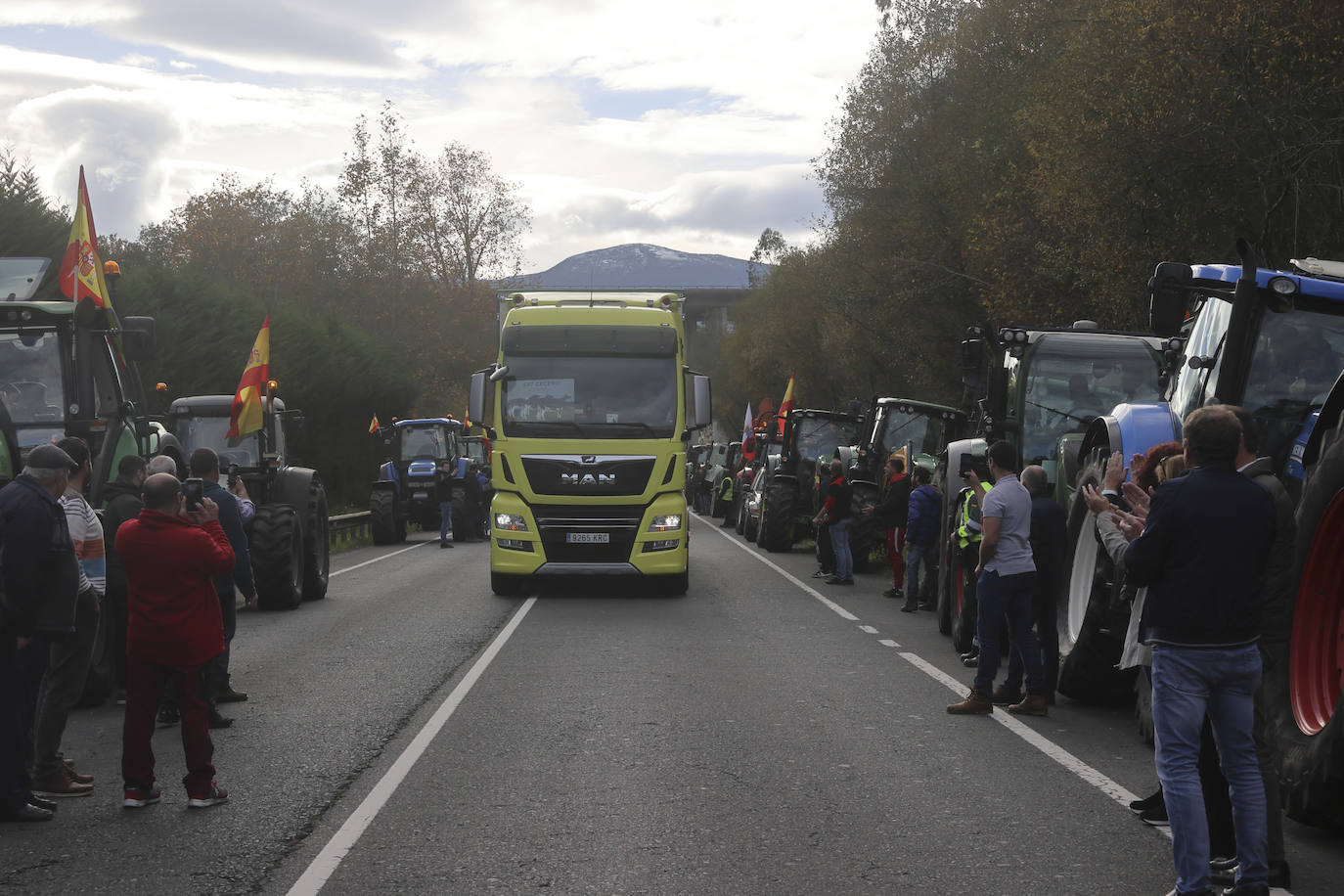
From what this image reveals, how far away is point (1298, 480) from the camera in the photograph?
8609 millimetres

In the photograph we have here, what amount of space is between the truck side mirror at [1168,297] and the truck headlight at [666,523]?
372 inches

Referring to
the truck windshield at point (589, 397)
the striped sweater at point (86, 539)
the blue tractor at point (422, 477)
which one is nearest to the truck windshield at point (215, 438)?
the truck windshield at point (589, 397)

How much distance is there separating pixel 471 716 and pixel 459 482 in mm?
26183

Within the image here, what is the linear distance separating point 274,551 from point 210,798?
392 inches

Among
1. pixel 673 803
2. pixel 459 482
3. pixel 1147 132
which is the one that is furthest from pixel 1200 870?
pixel 459 482

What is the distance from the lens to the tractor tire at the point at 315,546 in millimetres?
18797

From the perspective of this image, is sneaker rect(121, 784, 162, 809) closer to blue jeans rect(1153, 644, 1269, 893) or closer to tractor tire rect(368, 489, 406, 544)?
blue jeans rect(1153, 644, 1269, 893)

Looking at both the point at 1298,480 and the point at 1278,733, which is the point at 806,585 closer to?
the point at 1298,480

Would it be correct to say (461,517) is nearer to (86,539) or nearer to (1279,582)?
(86,539)

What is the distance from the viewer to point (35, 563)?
7.32m

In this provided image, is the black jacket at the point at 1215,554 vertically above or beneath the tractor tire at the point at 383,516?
above

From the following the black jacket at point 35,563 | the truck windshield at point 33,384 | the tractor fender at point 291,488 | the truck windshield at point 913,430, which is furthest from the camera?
the truck windshield at point 913,430

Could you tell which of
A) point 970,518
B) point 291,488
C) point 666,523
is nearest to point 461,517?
point 291,488

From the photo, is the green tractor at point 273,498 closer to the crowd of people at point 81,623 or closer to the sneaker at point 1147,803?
the crowd of people at point 81,623
